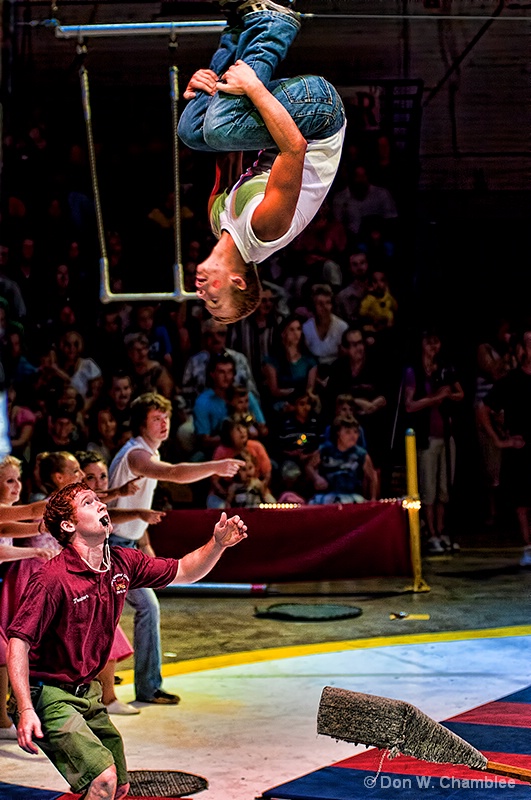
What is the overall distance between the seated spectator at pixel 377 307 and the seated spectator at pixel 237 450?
65.1 inches

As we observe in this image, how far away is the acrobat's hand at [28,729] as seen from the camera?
4414 mm

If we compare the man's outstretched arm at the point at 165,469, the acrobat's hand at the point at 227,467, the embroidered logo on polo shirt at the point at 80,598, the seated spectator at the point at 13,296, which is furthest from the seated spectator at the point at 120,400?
the embroidered logo on polo shirt at the point at 80,598

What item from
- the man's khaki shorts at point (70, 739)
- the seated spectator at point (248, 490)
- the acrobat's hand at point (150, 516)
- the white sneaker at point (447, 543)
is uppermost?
the acrobat's hand at point (150, 516)

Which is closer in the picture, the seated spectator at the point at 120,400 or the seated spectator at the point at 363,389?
the seated spectator at the point at 120,400

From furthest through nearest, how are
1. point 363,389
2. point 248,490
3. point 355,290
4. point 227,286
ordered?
point 355,290, point 363,389, point 248,490, point 227,286

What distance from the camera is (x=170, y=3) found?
12703 mm

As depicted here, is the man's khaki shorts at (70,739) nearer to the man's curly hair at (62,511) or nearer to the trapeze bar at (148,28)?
the man's curly hair at (62,511)

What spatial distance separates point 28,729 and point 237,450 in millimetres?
5679

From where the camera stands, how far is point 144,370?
10.8 metres

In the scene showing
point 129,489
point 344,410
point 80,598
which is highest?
point 344,410

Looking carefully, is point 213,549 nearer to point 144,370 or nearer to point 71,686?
point 71,686

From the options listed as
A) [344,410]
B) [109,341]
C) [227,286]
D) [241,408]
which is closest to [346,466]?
[344,410]

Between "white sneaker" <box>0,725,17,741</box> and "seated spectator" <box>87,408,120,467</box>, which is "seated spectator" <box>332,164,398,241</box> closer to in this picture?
"seated spectator" <box>87,408,120,467</box>

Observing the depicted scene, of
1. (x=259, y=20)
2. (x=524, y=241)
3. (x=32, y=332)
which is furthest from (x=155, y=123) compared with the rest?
(x=259, y=20)
